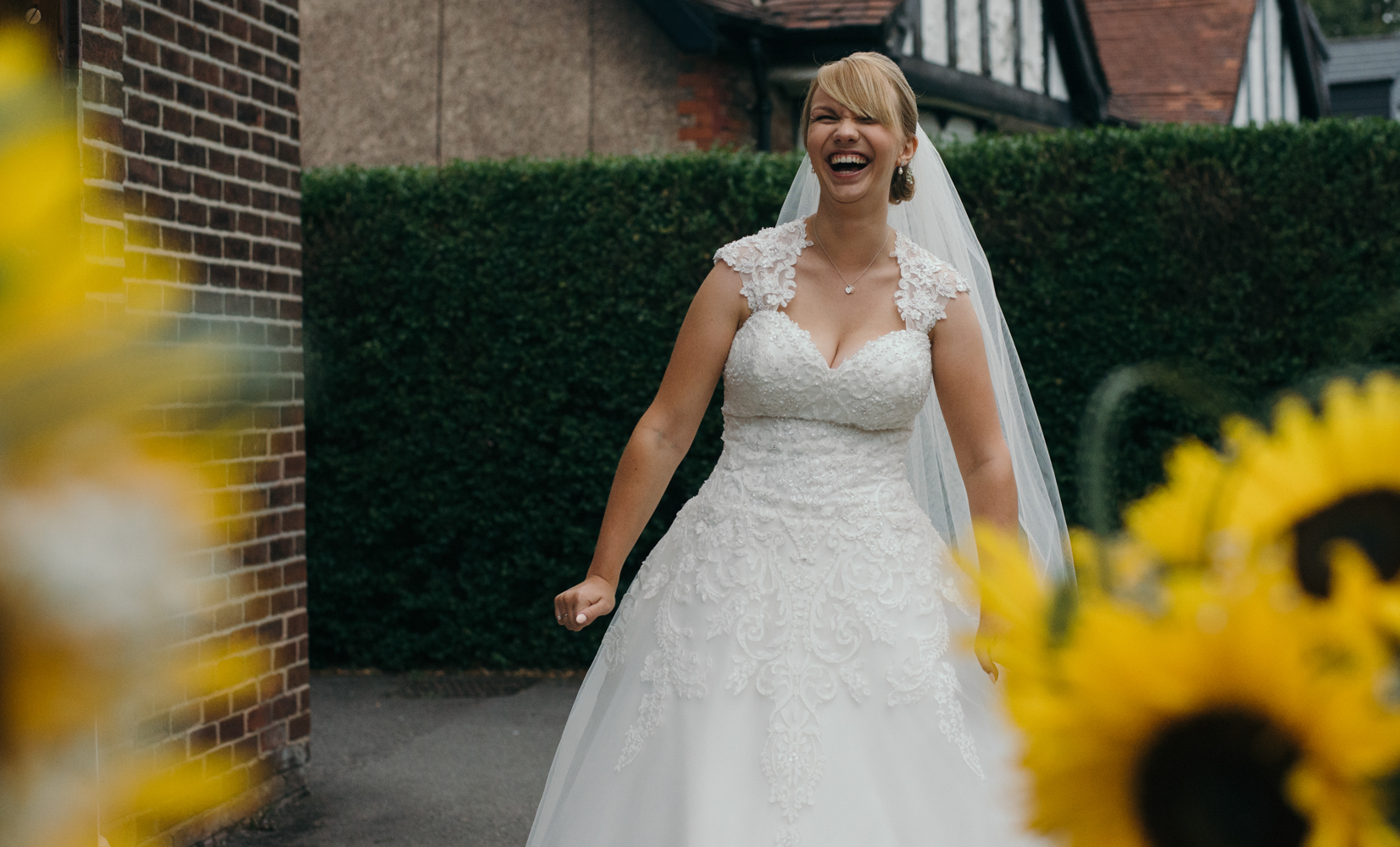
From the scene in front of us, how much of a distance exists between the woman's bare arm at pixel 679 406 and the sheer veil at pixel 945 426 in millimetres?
674

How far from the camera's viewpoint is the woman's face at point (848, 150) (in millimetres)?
2941

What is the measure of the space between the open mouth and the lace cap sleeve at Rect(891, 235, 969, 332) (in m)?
0.26

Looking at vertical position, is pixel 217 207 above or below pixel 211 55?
below

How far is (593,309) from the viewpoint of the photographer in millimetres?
6891

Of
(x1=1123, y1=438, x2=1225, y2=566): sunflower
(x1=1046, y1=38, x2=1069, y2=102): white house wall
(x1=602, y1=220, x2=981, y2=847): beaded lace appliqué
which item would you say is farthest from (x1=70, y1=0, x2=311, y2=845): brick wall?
(x1=1046, y1=38, x2=1069, y2=102): white house wall

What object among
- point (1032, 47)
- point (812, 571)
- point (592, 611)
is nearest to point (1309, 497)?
point (592, 611)

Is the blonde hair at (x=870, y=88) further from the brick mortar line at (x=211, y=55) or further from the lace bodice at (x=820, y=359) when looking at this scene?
the brick mortar line at (x=211, y=55)

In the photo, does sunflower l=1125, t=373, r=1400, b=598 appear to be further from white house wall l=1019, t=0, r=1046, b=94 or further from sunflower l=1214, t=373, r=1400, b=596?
white house wall l=1019, t=0, r=1046, b=94

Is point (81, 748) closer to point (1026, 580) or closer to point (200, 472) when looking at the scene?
point (200, 472)

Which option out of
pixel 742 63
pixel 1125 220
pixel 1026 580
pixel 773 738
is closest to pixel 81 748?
pixel 1026 580

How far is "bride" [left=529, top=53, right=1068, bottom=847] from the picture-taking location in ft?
8.91

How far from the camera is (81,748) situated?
1.41ft

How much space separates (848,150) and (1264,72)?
1875 centimetres

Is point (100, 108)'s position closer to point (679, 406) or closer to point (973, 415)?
point (679, 406)
